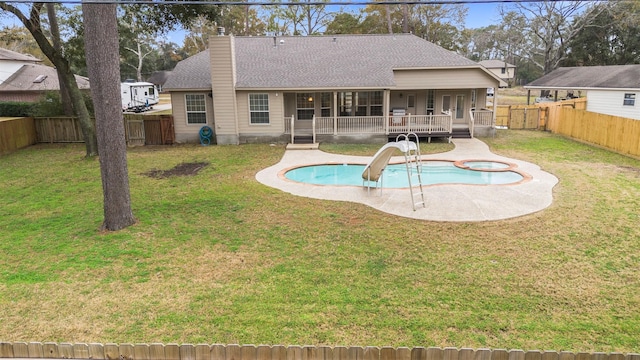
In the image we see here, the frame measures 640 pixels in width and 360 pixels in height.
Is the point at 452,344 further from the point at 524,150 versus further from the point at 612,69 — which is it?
the point at 612,69

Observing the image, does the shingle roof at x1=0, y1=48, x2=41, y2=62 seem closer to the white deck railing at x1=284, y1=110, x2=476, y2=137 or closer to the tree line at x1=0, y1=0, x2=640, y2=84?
the tree line at x1=0, y1=0, x2=640, y2=84

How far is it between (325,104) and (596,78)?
16463mm

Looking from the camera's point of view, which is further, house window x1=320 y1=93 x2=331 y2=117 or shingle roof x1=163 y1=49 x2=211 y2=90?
house window x1=320 y1=93 x2=331 y2=117

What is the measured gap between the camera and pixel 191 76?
19.9 meters

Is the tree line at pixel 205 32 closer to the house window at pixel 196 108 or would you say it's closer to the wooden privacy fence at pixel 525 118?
the house window at pixel 196 108

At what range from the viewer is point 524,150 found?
689 inches

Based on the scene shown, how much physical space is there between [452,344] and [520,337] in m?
0.85

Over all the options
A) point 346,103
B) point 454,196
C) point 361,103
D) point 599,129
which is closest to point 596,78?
point 599,129

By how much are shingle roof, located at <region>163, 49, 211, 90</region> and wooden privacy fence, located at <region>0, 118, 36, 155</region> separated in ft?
22.2

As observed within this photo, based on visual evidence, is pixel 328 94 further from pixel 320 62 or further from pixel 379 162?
pixel 379 162

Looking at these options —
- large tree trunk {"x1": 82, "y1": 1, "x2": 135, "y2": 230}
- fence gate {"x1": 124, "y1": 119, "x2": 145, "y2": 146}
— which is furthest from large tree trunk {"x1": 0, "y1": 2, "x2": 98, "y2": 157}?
large tree trunk {"x1": 82, "y1": 1, "x2": 135, "y2": 230}

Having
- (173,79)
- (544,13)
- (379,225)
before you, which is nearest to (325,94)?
(173,79)

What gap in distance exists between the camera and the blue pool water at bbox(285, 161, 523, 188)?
13.4 m

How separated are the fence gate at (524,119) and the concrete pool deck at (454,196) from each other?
1042 centimetres
